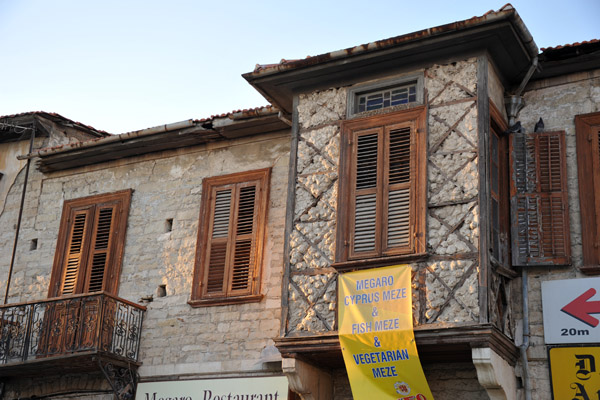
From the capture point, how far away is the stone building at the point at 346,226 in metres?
10.8

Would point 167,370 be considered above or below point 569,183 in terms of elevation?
below

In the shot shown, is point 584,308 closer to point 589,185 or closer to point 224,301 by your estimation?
point 589,185

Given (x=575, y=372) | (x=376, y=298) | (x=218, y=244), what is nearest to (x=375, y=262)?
(x=376, y=298)

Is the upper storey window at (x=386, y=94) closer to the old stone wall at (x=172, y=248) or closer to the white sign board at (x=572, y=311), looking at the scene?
the old stone wall at (x=172, y=248)

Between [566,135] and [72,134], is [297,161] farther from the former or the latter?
[72,134]

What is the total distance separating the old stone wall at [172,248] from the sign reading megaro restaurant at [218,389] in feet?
0.53

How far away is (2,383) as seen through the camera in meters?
14.3

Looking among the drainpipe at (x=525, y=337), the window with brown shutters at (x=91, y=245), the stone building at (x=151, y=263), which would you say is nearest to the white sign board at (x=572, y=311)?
the drainpipe at (x=525, y=337)

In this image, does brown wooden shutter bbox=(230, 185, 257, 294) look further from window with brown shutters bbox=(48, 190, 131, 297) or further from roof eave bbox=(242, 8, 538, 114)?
window with brown shutters bbox=(48, 190, 131, 297)

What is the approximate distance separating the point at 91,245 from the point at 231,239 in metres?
2.64

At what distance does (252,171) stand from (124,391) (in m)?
3.75

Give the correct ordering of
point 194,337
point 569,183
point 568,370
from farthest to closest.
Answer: point 194,337
point 569,183
point 568,370

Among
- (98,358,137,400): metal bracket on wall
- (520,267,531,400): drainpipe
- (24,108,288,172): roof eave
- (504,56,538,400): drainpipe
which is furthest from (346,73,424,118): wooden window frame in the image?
(98,358,137,400): metal bracket on wall

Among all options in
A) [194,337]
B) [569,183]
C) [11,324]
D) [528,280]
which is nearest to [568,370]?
[528,280]
